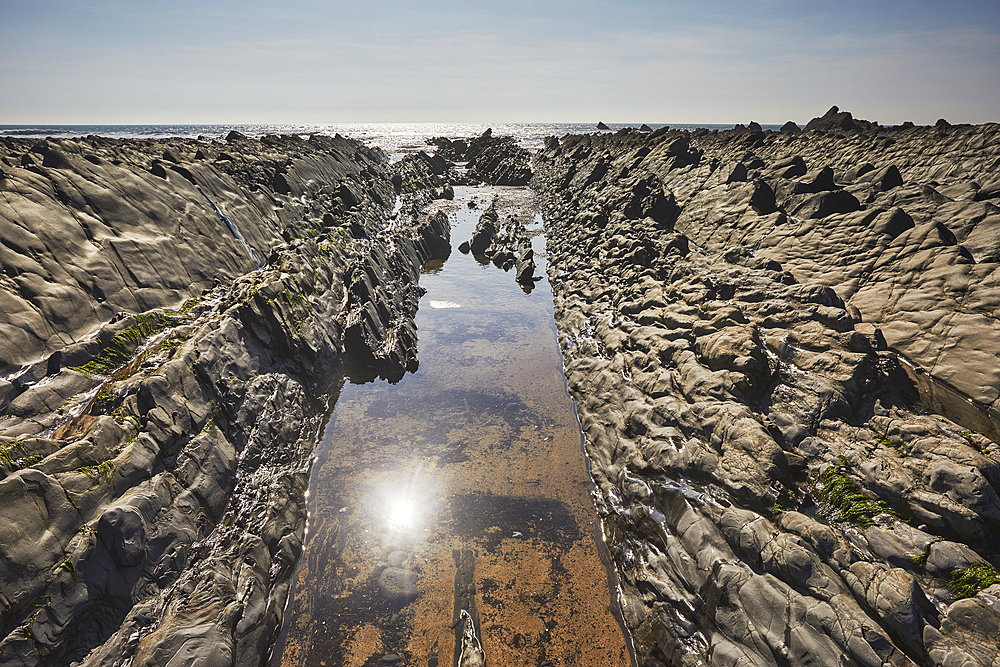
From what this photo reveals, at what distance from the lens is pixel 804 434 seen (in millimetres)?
10219

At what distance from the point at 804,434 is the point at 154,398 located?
1600 cm

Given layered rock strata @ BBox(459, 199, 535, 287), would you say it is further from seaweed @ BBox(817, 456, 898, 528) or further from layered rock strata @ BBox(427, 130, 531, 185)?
layered rock strata @ BBox(427, 130, 531, 185)

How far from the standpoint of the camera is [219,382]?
12.0 m

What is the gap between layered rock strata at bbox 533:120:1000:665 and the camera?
23.6ft

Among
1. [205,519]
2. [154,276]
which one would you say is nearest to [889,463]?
[205,519]

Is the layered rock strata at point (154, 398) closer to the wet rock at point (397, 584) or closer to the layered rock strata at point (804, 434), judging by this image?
the wet rock at point (397, 584)

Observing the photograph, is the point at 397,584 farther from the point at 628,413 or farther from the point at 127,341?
the point at 127,341

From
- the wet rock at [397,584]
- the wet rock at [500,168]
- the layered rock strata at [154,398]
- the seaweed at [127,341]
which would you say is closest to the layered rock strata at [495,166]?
the wet rock at [500,168]

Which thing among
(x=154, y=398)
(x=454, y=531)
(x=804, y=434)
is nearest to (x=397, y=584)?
(x=454, y=531)

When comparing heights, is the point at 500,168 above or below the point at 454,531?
above

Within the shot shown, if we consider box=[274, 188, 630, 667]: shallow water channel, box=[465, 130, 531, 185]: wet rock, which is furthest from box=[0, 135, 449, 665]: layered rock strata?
box=[465, 130, 531, 185]: wet rock

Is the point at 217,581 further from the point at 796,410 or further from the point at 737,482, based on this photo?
the point at 796,410

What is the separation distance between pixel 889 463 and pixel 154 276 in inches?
851

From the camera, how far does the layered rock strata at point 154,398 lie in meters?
7.28
